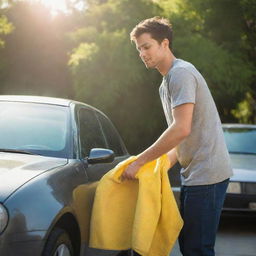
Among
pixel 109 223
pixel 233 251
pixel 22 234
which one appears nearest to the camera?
pixel 22 234

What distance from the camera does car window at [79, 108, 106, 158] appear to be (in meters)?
5.05

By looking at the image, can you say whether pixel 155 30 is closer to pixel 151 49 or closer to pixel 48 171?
pixel 151 49

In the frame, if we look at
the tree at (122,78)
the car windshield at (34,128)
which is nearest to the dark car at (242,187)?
the car windshield at (34,128)

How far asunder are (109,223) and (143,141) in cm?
1851

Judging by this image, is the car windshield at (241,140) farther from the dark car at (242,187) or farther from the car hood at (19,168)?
the car hood at (19,168)

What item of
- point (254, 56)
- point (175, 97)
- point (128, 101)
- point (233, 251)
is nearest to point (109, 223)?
point (175, 97)

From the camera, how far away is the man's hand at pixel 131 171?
13.1 feet

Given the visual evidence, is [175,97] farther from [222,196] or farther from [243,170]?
[243,170]

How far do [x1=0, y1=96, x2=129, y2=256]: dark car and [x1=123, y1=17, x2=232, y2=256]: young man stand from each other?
0.48 m

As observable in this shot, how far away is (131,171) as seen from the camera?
4.02 meters

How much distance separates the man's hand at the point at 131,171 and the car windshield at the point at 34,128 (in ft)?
2.35

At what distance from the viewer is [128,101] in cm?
2214

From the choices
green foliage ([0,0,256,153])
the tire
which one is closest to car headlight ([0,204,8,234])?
the tire

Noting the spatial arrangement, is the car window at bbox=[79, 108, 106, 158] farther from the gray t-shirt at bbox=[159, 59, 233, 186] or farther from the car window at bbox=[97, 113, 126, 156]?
the gray t-shirt at bbox=[159, 59, 233, 186]
